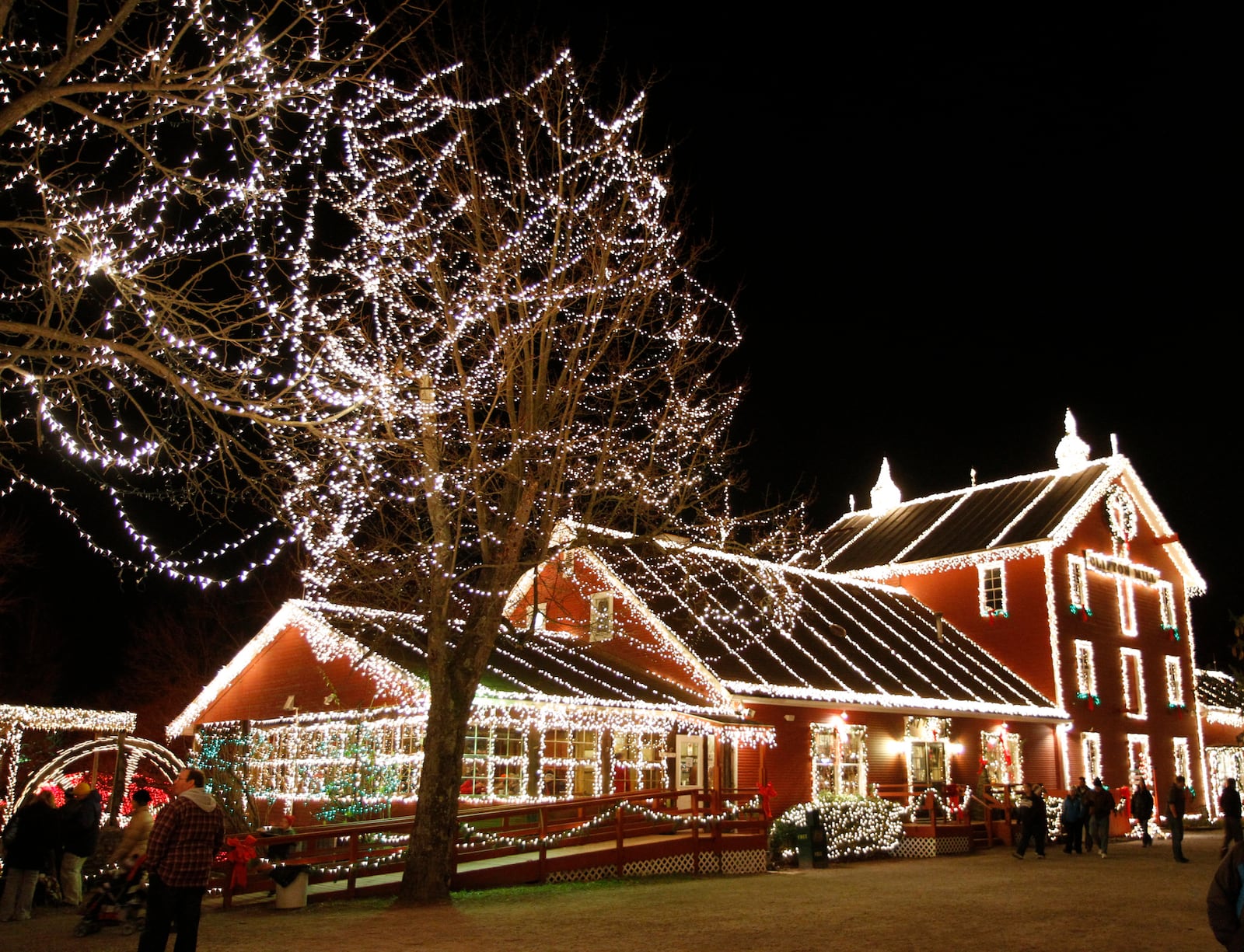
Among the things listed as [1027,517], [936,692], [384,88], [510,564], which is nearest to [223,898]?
[510,564]

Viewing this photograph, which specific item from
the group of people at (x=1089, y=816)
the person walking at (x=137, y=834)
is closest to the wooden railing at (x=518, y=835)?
the person walking at (x=137, y=834)

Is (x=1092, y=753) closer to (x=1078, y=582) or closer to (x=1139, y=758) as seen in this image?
(x=1139, y=758)

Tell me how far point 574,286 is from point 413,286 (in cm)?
229

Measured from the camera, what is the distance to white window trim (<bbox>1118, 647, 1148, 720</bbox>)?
111 feet

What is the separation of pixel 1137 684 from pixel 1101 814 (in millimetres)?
12315

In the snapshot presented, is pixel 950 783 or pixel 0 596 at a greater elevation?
pixel 0 596

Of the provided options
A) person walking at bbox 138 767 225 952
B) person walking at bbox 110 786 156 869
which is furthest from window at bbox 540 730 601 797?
person walking at bbox 138 767 225 952

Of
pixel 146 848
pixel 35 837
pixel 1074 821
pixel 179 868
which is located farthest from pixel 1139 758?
pixel 179 868

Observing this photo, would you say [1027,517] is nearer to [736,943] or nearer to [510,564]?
[510,564]

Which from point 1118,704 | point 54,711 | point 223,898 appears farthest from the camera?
point 1118,704

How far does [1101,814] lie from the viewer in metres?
23.6

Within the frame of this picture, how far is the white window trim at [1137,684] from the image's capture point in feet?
111

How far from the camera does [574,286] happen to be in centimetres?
1557

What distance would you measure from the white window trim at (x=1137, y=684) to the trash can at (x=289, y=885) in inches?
1071
